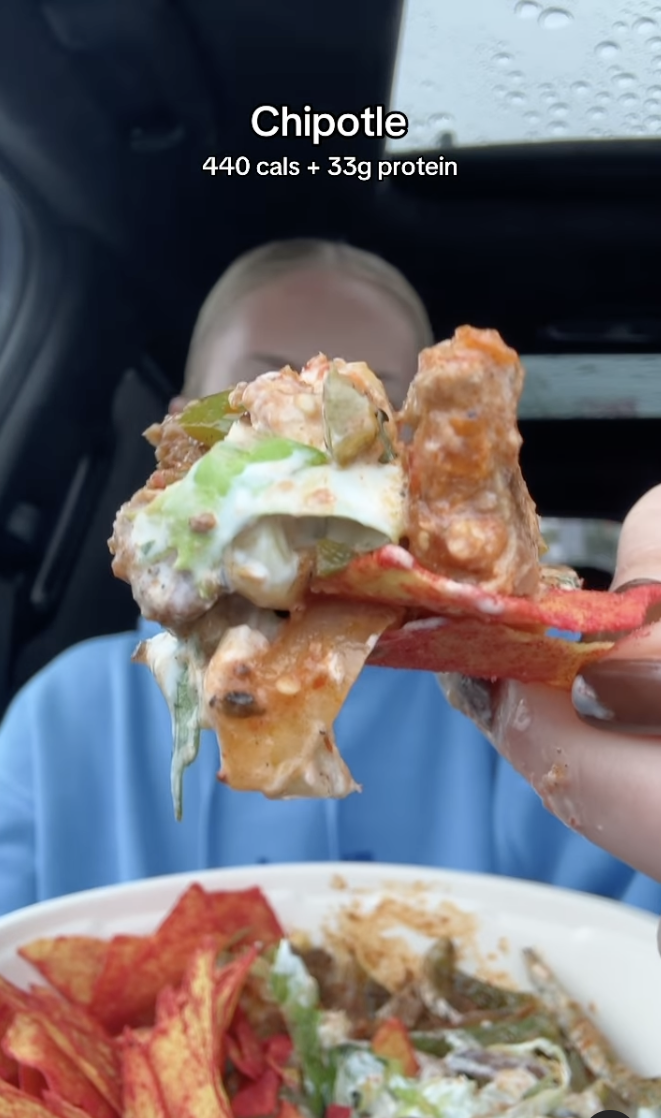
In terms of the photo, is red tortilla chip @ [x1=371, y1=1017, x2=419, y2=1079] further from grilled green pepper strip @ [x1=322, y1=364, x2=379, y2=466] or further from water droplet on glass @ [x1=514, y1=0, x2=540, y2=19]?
water droplet on glass @ [x1=514, y1=0, x2=540, y2=19]

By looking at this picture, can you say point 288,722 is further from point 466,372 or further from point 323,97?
point 323,97

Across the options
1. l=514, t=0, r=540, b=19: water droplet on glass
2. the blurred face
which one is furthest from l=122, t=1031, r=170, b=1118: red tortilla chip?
l=514, t=0, r=540, b=19: water droplet on glass

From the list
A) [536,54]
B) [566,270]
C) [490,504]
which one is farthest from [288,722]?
[566,270]

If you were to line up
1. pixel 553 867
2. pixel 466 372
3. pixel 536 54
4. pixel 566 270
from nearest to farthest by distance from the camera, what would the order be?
pixel 466 372 → pixel 536 54 → pixel 553 867 → pixel 566 270

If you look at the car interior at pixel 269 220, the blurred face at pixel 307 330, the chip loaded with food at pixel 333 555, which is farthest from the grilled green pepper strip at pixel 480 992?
the car interior at pixel 269 220

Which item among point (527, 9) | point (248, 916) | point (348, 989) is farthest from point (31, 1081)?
point (527, 9)

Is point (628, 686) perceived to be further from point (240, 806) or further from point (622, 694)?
point (240, 806)
